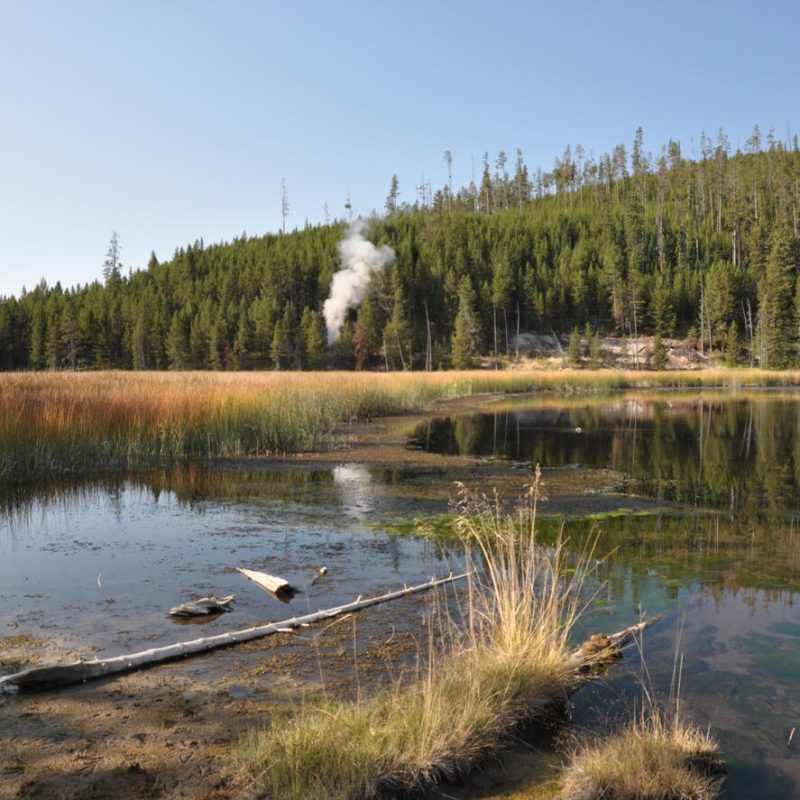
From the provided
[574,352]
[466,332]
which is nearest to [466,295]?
[466,332]

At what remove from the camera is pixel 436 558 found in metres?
7.83

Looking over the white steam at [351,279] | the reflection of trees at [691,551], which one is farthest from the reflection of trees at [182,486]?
the white steam at [351,279]

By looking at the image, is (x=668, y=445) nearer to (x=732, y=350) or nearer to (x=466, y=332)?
(x=466, y=332)

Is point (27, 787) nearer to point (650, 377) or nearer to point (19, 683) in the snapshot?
point (19, 683)

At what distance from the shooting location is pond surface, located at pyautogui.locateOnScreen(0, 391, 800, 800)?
480 cm

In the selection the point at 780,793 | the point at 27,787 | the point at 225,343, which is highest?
the point at 225,343

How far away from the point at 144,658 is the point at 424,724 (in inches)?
89.9

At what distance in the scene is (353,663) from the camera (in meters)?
4.95

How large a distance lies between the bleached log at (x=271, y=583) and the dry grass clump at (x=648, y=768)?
336 centimetres

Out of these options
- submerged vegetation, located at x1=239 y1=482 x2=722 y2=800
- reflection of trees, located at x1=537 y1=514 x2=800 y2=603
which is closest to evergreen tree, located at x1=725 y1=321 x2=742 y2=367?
reflection of trees, located at x1=537 y1=514 x2=800 y2=603

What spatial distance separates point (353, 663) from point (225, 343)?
251 ft

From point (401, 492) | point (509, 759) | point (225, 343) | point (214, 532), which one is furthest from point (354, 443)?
point (225, 343)

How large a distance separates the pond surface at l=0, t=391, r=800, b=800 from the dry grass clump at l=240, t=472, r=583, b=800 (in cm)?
48

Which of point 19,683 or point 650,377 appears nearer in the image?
point 19,683
